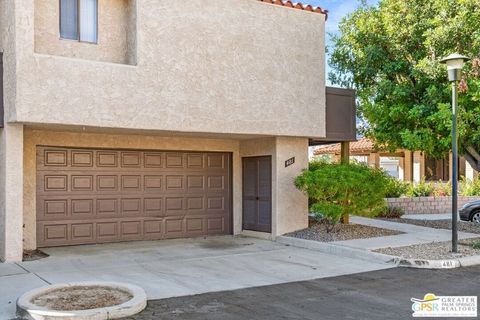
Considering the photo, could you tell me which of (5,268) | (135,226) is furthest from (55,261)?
(135,226)

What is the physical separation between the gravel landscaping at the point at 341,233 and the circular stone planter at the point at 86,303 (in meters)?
6.13

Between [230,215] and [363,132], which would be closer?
[230,215]

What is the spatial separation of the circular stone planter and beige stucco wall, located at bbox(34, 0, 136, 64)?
528cm

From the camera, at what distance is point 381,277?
9.15 meters

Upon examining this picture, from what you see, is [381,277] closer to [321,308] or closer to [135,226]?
[321,308]

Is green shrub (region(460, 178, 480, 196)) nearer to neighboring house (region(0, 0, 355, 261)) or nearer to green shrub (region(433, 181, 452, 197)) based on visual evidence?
green shrub (region(433, 181, 452, 197))

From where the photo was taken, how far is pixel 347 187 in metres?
12.3

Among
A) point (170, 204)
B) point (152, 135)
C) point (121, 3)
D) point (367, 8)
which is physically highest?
point (367, 8)

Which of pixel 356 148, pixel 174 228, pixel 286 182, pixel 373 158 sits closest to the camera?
pixel 286 182

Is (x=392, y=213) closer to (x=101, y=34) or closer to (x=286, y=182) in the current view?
(x=286, y=182)

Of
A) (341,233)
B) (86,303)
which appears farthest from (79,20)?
(341,233)

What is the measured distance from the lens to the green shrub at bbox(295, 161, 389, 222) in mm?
12391

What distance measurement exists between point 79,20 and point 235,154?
17.8 feet

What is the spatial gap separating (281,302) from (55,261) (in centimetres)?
513
